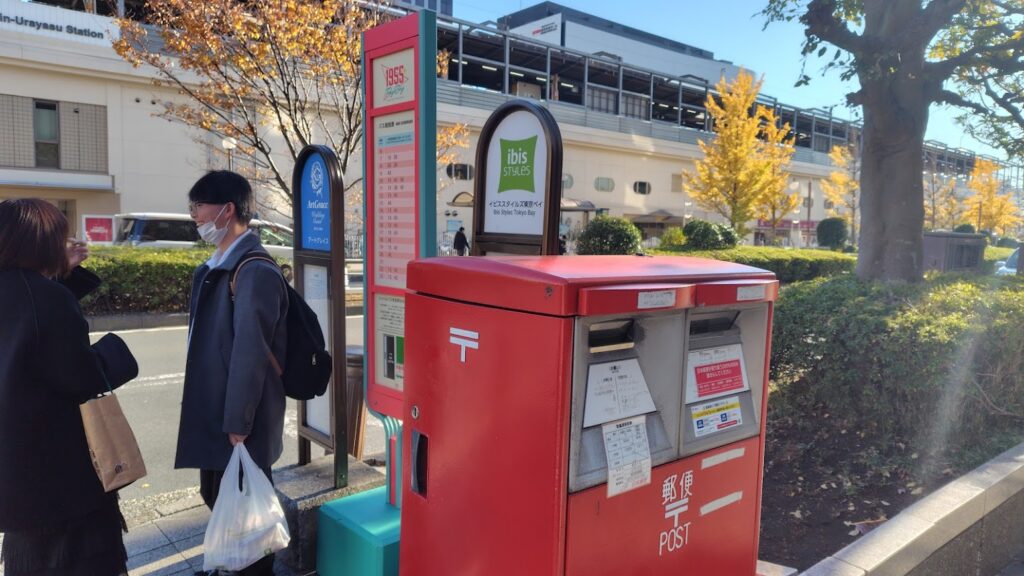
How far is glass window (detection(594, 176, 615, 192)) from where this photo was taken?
1324 inches

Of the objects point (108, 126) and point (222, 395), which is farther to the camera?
point (108, 126)

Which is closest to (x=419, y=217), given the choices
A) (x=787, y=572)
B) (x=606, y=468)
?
(x=606, y=468)

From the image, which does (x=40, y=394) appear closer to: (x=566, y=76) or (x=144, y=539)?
(x=144, y=539)

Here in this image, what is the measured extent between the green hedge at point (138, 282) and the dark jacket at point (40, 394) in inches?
342

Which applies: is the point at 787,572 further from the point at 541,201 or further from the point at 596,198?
the point at 596,198

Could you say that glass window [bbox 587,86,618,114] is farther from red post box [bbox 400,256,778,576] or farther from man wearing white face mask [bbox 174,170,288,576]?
red post box [bbox 400,256,778,576]

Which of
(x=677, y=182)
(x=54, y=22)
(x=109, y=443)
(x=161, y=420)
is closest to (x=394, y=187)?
(x=109, y=443)

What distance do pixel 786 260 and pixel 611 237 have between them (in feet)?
22.3

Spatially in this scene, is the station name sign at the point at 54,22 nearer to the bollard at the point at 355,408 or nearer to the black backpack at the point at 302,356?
the bollard at the point at 355,408

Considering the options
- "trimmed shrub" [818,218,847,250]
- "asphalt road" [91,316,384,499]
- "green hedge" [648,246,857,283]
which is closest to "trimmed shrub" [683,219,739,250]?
"green hedge" [648,246,857,283]

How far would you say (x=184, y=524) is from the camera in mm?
3555

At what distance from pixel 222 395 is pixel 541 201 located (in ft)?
4.94

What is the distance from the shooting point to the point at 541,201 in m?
2.75

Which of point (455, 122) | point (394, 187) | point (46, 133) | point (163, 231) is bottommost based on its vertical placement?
point (163, 231)
